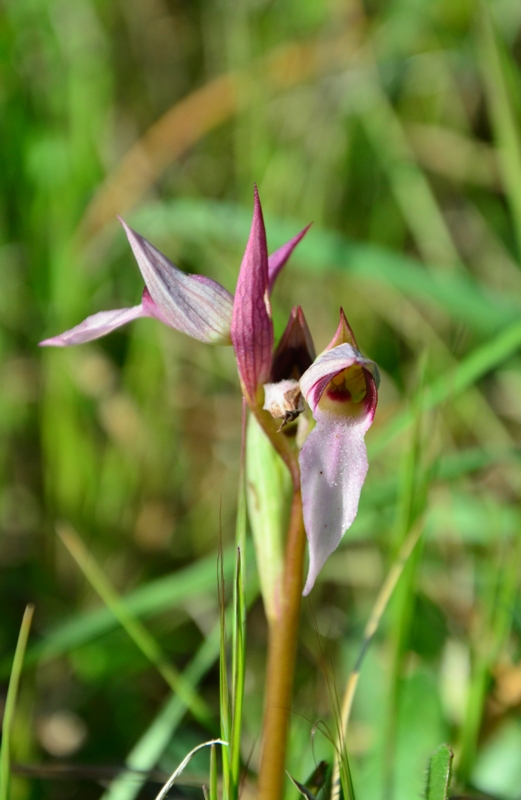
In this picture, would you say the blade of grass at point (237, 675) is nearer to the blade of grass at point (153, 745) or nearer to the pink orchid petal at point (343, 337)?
the pink orchid petal at point (343, 337)

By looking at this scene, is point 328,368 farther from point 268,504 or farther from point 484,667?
point 484,667

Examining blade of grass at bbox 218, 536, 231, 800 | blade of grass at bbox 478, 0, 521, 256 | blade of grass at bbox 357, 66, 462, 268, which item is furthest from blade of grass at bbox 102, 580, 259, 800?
blade of grass at bbox 357, 66, 462, 268

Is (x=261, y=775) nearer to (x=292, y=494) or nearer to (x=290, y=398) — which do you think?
(x=292, y=494)

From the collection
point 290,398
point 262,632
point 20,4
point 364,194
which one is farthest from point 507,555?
point 20,4

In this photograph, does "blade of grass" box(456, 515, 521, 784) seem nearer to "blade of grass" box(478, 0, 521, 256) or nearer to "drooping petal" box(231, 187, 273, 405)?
"drooping petal" box(231, 187, 273, 405)

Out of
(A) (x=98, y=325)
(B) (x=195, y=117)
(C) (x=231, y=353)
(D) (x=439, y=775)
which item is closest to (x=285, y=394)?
(A) (x=98, y=325)

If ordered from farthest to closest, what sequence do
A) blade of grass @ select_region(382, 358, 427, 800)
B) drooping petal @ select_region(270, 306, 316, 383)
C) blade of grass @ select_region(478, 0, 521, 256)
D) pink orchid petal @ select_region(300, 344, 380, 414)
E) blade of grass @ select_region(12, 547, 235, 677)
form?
1. blade of grass @ select_region(478, 0, 521, 256)
2. blade of grass @ select_region(12, 547, 235, 677)
3. blade of grass @ select_region(382, 358, 427, 800)
4. drooping petal @ select_region(270, 306, 316, 383)
5. pink orchid petal @ select_region(300, 344, 380, 414)
